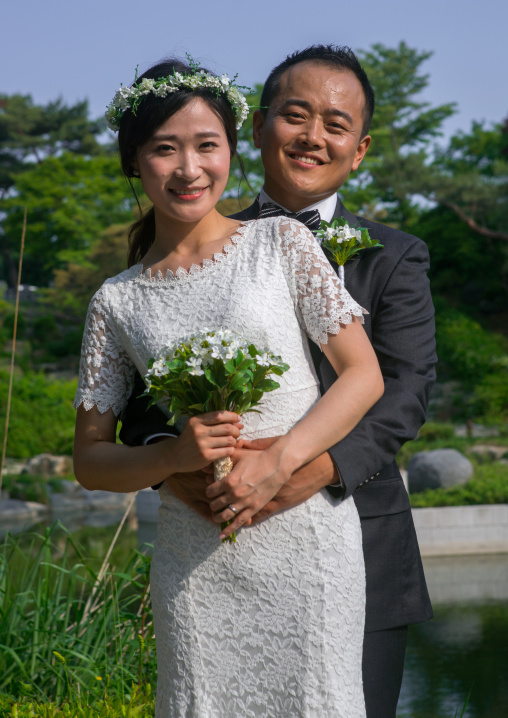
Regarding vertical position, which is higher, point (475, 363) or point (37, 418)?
point (475, 363)

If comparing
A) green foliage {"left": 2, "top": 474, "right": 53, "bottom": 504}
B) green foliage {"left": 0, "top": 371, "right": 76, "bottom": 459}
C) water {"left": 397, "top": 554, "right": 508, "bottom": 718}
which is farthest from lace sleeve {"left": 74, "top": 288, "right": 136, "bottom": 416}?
green foliage {"left": 0, "top": 371, "right": 76, "bottom": 459}

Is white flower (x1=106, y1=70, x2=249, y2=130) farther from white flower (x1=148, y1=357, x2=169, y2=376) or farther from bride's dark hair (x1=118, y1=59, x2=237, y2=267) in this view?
white flower (x1=148, y1=357, x2=169, y2=376)

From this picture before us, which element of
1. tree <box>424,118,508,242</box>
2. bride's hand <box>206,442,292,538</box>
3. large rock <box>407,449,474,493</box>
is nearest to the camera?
bride's hand <box>206,442,292,538</box>

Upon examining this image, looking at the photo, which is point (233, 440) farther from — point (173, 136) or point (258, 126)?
point (258, 126)

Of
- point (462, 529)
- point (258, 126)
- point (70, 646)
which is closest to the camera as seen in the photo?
point (258, 126)

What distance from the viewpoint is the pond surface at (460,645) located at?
19.2 ft

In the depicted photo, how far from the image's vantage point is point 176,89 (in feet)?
7.27

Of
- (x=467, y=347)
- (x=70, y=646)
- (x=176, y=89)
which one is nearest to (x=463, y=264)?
(x=467, y=347)

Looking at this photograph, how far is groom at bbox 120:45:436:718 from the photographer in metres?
2.18

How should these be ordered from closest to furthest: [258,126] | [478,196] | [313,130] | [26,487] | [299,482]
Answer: [299,482] → [313,130] → [258,126] → [26,487] → [478,196]

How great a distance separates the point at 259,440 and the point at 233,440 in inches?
5.0

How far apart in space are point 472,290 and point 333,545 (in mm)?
26953

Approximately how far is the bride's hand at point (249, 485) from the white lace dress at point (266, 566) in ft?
0.47

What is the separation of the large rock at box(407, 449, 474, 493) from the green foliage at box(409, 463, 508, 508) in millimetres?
459
